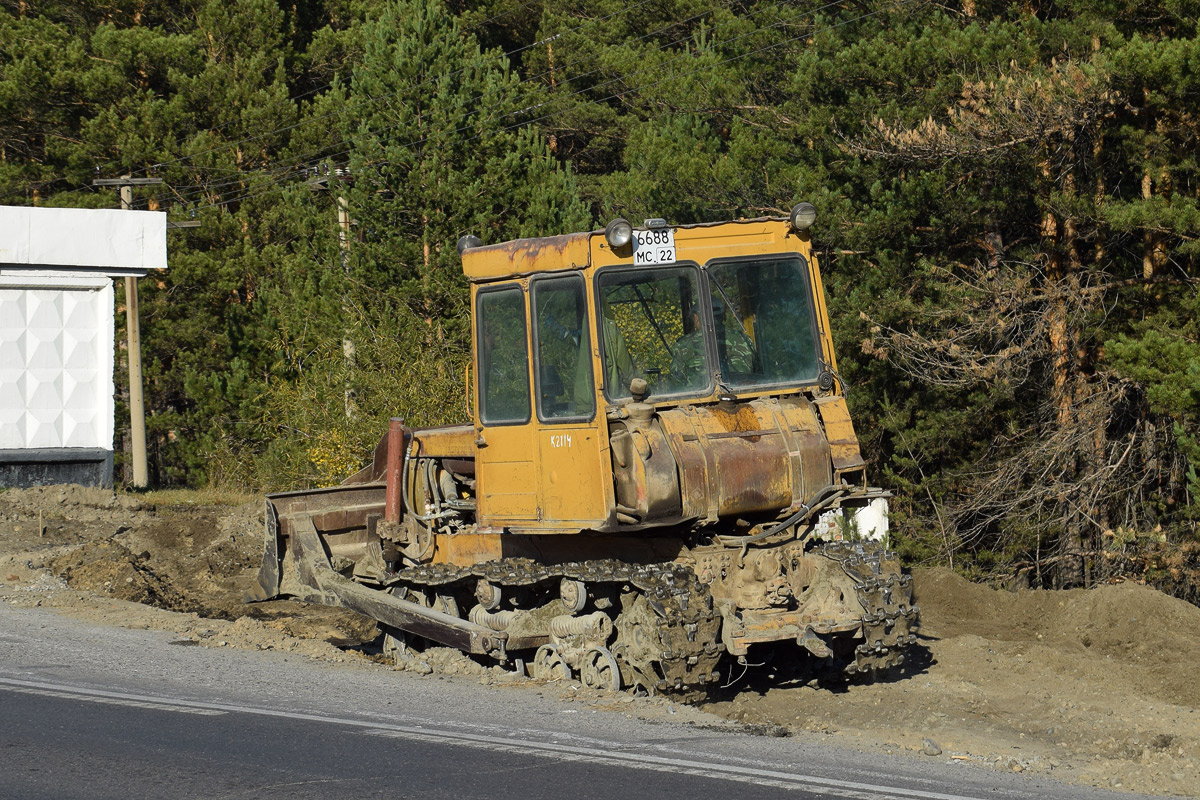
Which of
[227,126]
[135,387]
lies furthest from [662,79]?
[227,126]

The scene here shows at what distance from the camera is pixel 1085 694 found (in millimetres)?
9141

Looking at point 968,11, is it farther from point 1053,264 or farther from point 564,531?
point 564,531

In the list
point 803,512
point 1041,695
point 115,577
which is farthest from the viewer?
point 115,577

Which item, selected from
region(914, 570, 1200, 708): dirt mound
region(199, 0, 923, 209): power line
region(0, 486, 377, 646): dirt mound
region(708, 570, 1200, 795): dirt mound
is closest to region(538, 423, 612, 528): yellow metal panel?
region(708, 570, 1200, 795): dirt mound

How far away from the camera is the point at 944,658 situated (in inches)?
405

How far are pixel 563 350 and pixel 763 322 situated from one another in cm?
153

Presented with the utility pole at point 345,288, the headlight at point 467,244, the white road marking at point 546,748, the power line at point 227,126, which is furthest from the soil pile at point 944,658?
the power line at point 227,126

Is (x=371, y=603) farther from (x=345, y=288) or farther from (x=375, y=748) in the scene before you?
(x=345, y=288)

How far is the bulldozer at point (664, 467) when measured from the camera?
8781mm

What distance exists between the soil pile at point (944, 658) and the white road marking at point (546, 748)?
107 centimetres

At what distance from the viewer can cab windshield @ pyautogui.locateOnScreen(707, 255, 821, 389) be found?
31.1 feet

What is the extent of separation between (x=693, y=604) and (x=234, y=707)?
304cm

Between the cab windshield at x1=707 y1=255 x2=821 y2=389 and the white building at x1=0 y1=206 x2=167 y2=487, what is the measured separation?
55.0 ft

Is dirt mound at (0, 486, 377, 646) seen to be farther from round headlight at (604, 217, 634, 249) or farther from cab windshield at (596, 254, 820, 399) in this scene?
round headlight at (604, 217, 634, 249)
